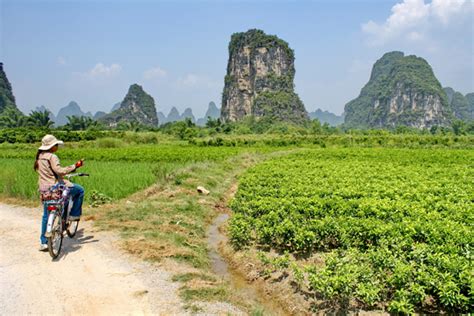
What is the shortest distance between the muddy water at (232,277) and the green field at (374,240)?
1.98ft

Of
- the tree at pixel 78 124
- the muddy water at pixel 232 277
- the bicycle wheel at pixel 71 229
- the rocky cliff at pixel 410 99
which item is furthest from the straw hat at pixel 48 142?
the rocky cliff at pixel 410 99

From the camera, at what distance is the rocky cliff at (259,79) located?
89875 mm

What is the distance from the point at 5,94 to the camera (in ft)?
254

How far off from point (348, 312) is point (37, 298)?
445 centimetres

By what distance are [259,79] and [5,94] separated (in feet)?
215

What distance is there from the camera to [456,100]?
443 ft

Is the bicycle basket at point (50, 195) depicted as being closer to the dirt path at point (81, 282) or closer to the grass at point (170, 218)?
the dirt path at point (81, 282)

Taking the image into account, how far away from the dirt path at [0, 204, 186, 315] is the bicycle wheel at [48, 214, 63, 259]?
5.9 inches

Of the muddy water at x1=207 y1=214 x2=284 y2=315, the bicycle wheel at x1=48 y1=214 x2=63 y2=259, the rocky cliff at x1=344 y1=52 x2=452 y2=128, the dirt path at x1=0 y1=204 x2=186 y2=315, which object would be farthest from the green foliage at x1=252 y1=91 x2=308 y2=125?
the bicycle wheel at x1=48 y1=214 x2=63 y2=259

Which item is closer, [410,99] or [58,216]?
[58,216]

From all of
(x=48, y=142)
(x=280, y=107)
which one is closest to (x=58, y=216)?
(x=48, y=142)

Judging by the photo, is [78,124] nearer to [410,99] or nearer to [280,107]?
[280,107]

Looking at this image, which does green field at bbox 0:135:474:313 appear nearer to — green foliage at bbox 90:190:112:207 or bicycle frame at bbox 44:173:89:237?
green foliage at bbox 90:190:112:207

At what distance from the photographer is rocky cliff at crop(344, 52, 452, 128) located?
10188 centimetres
